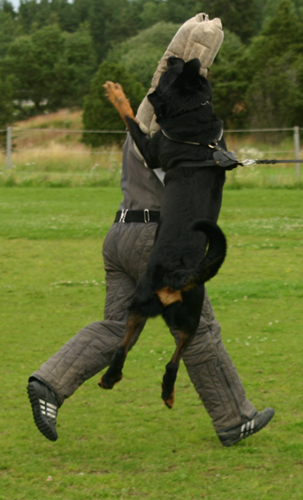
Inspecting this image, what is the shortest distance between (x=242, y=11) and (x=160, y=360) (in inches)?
2049

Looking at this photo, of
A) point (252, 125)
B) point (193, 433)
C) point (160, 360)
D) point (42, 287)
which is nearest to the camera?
point (193, 433)

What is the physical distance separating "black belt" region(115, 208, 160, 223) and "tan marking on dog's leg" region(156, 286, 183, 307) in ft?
1.81

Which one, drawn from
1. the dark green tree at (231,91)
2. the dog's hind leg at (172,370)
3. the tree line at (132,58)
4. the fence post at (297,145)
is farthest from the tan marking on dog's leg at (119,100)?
the dark green tree at (231,91)

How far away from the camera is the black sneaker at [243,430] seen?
3621 mm

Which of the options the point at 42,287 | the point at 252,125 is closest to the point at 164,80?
the point at 42,287

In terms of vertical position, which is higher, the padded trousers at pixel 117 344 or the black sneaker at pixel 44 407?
the padded trousers at pixel 117 344

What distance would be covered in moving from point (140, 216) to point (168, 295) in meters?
0.62

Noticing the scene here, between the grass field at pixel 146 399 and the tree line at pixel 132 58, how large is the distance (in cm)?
1941

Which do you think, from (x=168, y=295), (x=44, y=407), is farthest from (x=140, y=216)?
(x=44, y=407)

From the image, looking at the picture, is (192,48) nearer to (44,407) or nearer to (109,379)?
(109,379)

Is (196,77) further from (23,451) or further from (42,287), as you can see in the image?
(42,287)

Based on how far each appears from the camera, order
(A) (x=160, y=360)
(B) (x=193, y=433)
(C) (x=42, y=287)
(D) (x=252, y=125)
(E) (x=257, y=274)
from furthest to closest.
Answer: (D) (x=252, y=125) < (E) (x=257, y=274) < (C) (x=42, y=287) < (A) (x=160, y=360) < (B) (x=193, y=433)

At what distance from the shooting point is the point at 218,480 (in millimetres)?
3203

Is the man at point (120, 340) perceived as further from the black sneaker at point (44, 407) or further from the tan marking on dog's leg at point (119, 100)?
the tan marking on dog's leg at point (119, 100)
